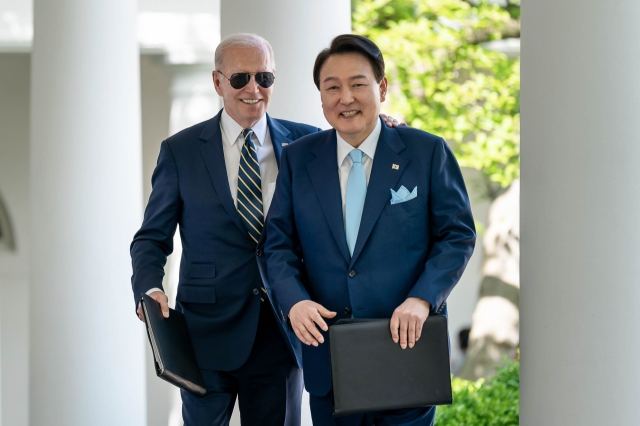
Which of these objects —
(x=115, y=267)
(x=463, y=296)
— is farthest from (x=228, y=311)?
(x=463, y=296)

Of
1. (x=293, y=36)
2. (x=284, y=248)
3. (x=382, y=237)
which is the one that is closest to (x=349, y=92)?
(x=382, y=237)

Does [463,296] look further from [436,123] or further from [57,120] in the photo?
[57,120]

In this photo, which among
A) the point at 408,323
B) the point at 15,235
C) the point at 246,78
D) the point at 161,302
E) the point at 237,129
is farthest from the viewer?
the point at 15,235

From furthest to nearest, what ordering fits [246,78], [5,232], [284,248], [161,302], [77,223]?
[5,232] < [77,223] < [246,78] < [161,302] < [284,248]

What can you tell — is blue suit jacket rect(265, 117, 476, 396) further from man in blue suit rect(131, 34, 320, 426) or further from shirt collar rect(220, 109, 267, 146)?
shirt collar rect(220, 109, 267, 146)

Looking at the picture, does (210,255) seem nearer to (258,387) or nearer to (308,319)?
(258,387)

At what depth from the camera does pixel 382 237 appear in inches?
139

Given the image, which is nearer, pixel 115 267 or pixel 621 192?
pixel 621 192

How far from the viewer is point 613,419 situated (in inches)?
113

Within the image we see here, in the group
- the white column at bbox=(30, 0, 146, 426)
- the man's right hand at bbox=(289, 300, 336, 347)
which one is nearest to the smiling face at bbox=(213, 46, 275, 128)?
the man's right hand at bbox=(289, 300, 336, 347)

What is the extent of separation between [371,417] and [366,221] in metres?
0.82

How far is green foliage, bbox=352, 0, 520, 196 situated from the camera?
43.4 ft

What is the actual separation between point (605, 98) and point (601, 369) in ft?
2.91

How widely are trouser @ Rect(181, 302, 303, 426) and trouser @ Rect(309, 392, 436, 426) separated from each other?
50cm
